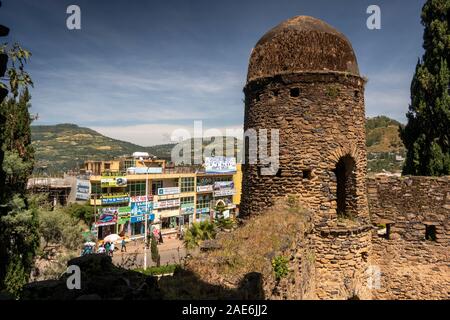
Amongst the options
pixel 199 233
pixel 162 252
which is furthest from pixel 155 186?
pixel 199 233

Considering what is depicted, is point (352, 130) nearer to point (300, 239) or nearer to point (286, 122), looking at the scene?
point (286, 122)

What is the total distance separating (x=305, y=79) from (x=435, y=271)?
7612mm

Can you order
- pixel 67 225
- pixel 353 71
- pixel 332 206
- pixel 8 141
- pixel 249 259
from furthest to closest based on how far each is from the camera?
pixel 67 225 → pixel 8 141 → pixel 353 71 → pixel 332 206 → pixel 249 259

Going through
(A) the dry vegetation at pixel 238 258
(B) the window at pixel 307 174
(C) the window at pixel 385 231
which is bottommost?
(C) the window at pixel 385 231

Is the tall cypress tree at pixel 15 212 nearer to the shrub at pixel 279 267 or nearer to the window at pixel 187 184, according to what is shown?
the shrub at pixel 279 267

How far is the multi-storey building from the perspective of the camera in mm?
37188

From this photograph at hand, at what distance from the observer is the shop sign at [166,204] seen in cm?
4300

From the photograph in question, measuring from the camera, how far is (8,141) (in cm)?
1923

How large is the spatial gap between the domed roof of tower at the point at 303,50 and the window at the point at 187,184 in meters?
36.5

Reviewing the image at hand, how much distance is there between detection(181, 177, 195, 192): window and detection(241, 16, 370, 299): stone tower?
3621cm

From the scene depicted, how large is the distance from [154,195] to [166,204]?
7.25ft

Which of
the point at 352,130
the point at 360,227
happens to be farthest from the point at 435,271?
the point at 352,130

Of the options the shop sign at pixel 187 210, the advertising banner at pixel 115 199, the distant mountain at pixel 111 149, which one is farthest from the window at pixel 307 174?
the distant mountain at pixel 111 149

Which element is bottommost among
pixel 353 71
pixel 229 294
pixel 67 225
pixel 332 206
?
pixel 67 225
